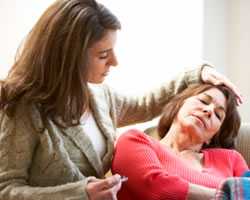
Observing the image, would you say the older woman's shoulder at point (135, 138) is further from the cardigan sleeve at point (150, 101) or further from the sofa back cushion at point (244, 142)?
the sofa back cushion at point (244, 142)

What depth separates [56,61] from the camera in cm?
134

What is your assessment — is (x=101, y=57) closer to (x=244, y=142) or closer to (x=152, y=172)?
(x=152, y=172)

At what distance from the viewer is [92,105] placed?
1.57 meters

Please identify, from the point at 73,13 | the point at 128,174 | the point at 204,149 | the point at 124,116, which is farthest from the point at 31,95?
the point at 204,149

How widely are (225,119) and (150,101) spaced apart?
0.91 feet

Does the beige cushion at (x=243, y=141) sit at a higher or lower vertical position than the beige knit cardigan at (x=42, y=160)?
lower

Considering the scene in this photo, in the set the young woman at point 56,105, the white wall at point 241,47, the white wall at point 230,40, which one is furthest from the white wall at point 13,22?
the white wall at point 241,47

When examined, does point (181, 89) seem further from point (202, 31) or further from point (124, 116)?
point (202, 31)

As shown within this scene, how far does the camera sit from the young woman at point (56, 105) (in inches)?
51.8

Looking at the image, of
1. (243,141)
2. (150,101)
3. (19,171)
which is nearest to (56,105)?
(19,171)

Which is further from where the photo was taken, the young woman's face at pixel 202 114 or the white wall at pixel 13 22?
the white wall at pixel 13 22

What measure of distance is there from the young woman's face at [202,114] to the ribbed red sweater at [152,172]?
0.40 ft

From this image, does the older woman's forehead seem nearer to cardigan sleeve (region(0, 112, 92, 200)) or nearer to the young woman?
the young woman

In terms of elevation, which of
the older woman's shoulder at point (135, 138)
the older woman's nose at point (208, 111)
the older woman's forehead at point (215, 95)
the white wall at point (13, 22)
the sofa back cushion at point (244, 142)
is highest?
the white wall at point (13, 22)
